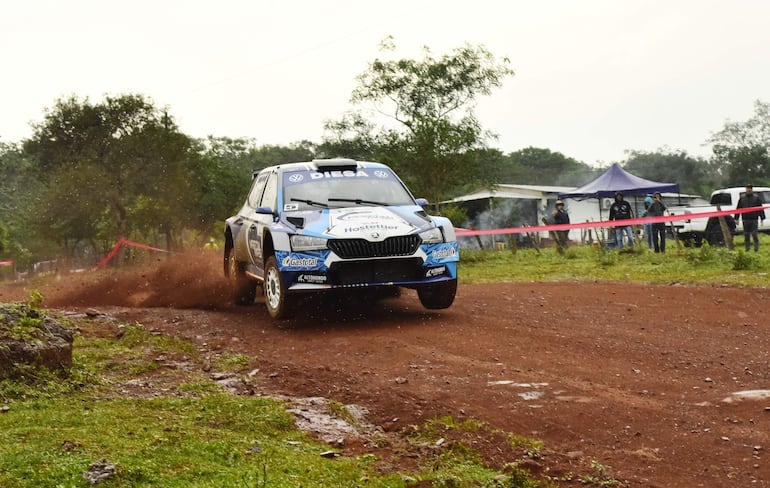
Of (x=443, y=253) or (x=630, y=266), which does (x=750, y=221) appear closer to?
(x=630, y=266)

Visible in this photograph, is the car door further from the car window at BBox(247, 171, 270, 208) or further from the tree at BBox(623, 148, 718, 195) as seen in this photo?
the tree at BBox(623, 148, 718, 195)

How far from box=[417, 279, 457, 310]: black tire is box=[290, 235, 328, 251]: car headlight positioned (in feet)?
4.62

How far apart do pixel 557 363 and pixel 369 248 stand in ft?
9.76

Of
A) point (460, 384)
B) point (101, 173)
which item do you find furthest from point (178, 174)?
point (460, 384)

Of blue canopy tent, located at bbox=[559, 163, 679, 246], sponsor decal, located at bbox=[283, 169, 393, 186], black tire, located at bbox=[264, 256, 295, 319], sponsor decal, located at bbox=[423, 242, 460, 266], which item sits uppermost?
blue canopy tent, located at bbox=[559, 163, 679, 246]

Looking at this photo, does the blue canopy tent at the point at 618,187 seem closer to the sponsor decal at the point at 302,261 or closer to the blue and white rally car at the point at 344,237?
the blue and white rally car at the point at 344,237

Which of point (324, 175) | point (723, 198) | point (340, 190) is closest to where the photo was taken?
Answer: point (340, 190)

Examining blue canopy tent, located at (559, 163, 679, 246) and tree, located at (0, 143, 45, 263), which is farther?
tree, located at (0, 143, 45, 263)

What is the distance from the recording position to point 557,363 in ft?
25.5

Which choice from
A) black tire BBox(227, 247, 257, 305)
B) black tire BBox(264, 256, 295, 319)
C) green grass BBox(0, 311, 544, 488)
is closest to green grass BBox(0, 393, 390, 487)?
green grass BBox(0, 311, 544, 488)

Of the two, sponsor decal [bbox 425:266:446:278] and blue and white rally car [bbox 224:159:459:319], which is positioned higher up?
blue and white rally car [bbox 224:159:459:319]

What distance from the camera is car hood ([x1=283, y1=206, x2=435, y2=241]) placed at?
10.00 m

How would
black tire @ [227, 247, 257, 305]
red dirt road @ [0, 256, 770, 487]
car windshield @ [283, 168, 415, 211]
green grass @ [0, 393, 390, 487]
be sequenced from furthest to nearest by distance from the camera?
black tire @ [227, 247, 257, 305] → car windshield @ [283, 168, 415, 211] → red dirt road @ [0, 256, 770, 487] → green grass @ [0, 393, 390, 487]

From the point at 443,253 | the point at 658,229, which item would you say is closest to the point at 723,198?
the point at 658,229
